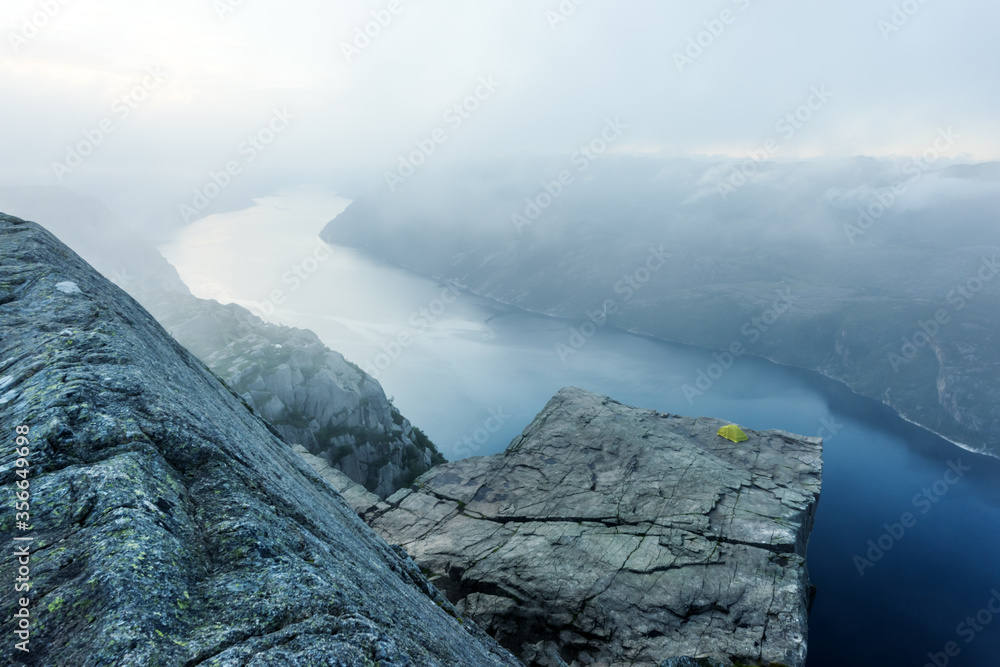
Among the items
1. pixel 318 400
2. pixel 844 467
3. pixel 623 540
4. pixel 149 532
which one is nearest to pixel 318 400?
pixel 318 400

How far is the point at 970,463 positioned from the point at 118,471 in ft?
708

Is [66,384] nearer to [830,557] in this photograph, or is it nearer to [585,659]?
[585,659]

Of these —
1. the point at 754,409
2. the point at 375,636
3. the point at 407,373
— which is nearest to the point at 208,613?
the point at 375,636

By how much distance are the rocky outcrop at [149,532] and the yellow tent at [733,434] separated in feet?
99.9

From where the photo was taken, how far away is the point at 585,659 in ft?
62.5

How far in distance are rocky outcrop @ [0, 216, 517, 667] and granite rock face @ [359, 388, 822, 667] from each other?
41.1 ft

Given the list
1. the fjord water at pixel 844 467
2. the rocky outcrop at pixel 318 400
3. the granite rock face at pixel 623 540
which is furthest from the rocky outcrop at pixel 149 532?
the fjord water at pixel 844 467

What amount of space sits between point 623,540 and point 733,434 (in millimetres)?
15662

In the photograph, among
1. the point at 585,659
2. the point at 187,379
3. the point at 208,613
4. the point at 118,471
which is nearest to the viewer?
the point at 208,613

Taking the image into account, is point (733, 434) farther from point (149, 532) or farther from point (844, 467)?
point (844, 467)

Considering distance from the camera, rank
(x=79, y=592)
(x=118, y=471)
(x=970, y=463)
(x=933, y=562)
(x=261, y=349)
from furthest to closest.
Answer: (x=970, y=463), (x=933, y=562), (x=261, y=349), (x=118, y=471), (x=79, y=592)

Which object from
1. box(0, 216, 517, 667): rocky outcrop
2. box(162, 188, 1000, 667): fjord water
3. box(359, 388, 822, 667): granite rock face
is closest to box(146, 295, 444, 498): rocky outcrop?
box(359, 388, 822, 667): granite rock face

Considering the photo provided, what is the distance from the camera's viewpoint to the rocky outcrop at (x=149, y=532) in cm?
450

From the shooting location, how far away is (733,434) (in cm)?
3481
